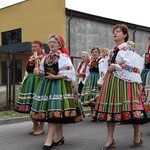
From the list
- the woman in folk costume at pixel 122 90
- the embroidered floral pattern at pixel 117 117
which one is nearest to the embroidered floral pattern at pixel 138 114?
the woman in folk costume at pixel 122 90

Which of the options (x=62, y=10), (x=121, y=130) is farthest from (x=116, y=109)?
(x=62, y=10)

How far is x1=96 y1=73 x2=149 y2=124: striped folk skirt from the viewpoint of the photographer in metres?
5.27

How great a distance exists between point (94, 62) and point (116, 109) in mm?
4014

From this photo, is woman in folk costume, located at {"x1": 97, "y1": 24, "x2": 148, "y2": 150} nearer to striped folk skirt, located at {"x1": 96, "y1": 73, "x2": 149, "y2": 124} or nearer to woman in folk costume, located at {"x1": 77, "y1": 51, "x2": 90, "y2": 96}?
striped folk skirt, located at {"x1": 96, "y1": 73, "x2": 149, "y2": 124}

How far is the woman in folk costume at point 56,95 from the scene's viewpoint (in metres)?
5.61

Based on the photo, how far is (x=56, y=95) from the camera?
222 inches

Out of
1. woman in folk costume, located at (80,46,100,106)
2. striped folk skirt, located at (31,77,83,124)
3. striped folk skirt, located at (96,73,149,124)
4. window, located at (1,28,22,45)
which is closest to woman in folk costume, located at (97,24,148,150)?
striped folk skirt, located at (96,73,149,124)

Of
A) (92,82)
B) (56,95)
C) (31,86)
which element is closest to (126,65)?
(56,95)

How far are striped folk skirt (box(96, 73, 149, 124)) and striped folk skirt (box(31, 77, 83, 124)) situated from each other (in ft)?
1.58

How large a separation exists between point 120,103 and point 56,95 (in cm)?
94

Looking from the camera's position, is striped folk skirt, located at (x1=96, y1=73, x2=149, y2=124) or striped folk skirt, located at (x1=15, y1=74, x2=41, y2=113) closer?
striped folk skirt, located at (x1=96, y1=73, x2=149, y2=124)

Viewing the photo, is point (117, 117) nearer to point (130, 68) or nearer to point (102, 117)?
point (102, 117)

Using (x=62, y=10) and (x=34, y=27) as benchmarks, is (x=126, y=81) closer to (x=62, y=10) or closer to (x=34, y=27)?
(x=62, y=10)

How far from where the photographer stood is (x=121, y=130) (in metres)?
7.45
